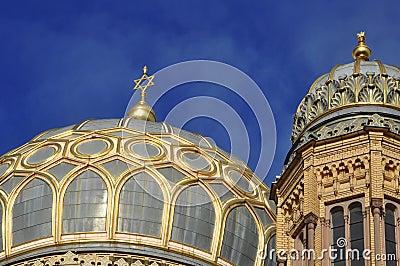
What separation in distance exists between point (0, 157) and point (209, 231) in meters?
5.73

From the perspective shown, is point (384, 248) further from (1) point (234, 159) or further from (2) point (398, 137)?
(1) point (234, 159)

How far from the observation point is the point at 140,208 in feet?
141

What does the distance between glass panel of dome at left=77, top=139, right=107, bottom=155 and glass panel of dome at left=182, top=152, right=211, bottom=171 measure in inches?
72.6

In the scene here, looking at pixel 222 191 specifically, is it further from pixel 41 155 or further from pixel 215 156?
pixel 41 155

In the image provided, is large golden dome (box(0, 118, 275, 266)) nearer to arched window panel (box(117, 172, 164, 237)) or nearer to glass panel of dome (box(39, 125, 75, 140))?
arched window panel (box(117, 172, 164, 237))

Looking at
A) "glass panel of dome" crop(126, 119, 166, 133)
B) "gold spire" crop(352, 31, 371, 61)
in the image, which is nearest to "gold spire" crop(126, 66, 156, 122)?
"glass panel of dome" crop(126, 119, 166, 133)

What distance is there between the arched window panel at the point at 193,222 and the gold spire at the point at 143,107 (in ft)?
16.9

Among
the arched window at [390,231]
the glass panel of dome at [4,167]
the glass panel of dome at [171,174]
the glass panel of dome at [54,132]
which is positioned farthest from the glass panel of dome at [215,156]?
Result: the arched window at [390,231]

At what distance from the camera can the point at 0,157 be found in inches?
1807

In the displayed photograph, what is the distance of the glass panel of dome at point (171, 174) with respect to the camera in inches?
1722

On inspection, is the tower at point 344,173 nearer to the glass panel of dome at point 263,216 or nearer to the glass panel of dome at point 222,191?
the glass panel of dome at point 222,191

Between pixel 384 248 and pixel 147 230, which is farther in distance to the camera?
pixel 147 230

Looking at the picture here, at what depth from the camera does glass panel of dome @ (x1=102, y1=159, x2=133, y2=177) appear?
43750mm

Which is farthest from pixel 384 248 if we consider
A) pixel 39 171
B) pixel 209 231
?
pixel 39 171
